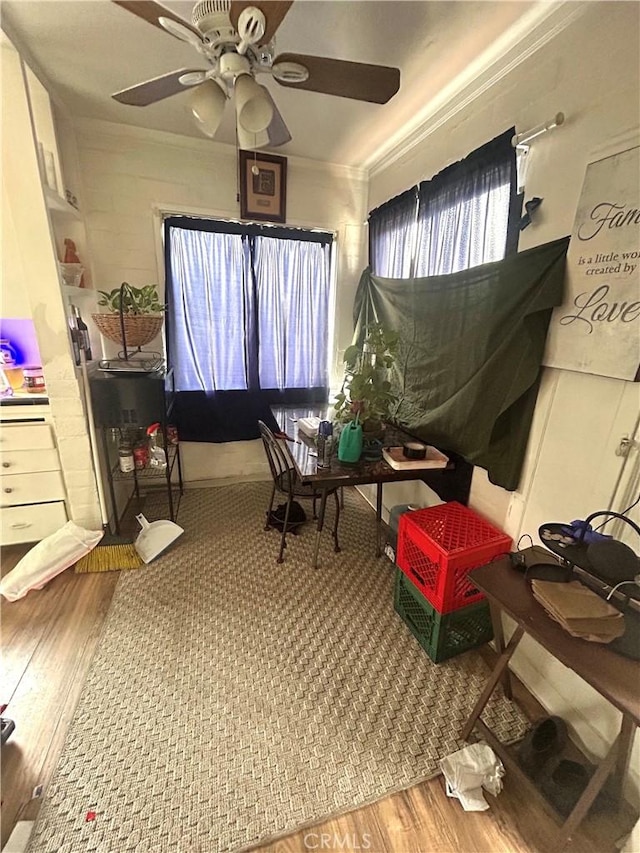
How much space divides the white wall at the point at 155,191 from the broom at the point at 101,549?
86 cm

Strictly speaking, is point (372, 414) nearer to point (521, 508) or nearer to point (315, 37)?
point (521, 508)

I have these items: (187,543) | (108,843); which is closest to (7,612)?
(187,543)

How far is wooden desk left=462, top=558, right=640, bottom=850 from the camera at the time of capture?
85cm

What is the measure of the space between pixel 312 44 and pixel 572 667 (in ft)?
8.02

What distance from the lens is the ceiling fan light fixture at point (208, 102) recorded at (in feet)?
4.11

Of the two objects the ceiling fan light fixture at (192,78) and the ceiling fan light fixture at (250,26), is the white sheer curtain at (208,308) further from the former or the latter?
the ceiling fan light fixture at (250,26)

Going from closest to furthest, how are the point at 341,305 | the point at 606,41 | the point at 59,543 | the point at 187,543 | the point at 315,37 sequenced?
the point at 606,41, the point at 315,37, the point at 59,543, the point at 187,543, the point at 341,305

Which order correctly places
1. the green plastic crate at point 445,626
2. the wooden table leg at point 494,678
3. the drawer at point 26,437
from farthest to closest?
1. the drawer at point 26,437
2. the green plastic crate at point 445,626
3. the wooden table leg at point 494,678

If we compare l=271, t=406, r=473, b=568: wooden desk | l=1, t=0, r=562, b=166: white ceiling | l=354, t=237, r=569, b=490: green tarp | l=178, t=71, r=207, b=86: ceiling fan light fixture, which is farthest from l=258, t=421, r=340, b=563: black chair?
l=1, t=0, r=562, b=166: white ceiling

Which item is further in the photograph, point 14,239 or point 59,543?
point 59,543

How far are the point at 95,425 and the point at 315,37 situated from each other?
7.16 feet

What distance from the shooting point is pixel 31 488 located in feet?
6.90

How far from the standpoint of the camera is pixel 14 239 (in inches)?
70.7

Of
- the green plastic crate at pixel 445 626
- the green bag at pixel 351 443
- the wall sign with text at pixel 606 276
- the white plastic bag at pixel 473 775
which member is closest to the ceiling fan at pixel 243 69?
the wall sign with text at pixel 606 276
